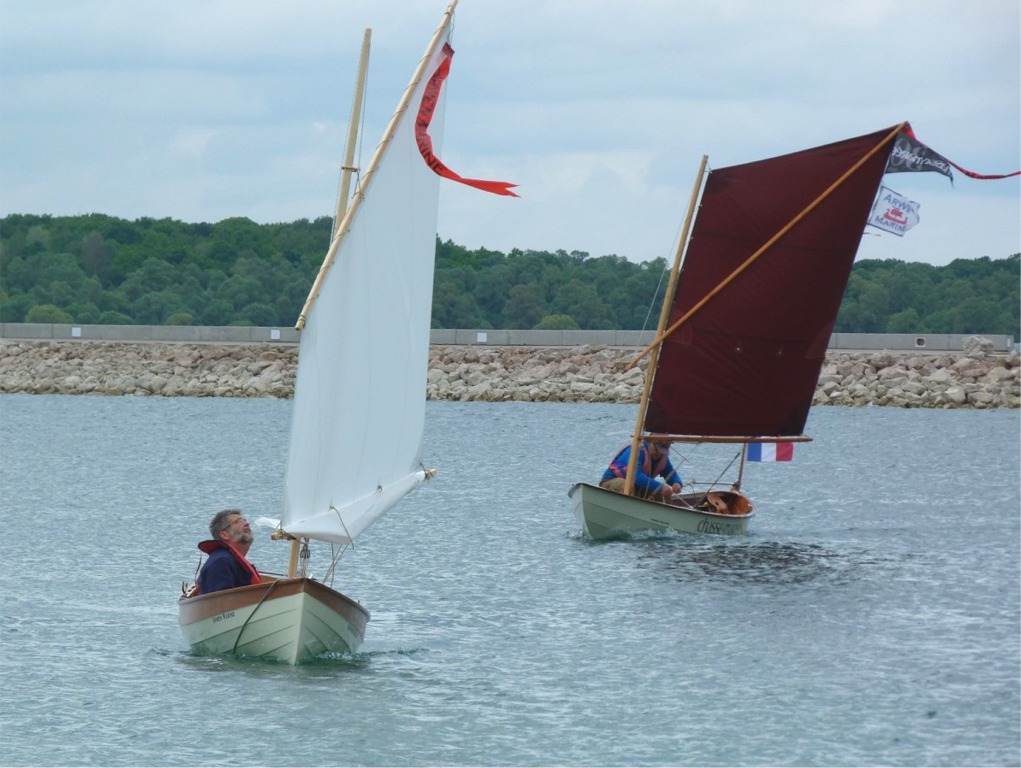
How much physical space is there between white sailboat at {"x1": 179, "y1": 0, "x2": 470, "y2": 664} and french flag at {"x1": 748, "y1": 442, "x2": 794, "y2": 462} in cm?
1212

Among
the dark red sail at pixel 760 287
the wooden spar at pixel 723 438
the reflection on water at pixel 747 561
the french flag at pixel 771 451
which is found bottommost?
the reflection on water at pixel 747 561

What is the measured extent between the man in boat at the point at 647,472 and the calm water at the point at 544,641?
3.17 feet

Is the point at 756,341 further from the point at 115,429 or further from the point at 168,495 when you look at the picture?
the point at 115,429

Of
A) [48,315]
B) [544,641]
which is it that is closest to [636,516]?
[544,641]

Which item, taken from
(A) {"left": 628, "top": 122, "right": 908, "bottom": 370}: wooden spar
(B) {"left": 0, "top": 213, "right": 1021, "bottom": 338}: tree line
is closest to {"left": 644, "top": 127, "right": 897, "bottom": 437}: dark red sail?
(A) {"left": 628, "top": 122, "right": 908, "bottom": 370}: wooden spar

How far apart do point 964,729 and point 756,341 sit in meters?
12.7

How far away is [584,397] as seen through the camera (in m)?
88.7

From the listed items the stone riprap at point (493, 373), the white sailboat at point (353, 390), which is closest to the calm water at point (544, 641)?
the white sailboat at point (353, 390)

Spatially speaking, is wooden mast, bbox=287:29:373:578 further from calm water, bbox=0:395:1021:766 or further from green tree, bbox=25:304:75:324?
green tree, bbox=25:304:75:324

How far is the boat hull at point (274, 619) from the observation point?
17.8 m

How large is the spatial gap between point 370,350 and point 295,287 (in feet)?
413

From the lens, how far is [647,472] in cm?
2977

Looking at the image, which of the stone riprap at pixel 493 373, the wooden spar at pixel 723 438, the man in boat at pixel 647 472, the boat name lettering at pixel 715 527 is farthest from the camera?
the stone riprap at pixel 493 373

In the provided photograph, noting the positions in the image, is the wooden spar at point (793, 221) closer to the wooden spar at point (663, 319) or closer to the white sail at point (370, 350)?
the wooden spar at point (663, 319)
